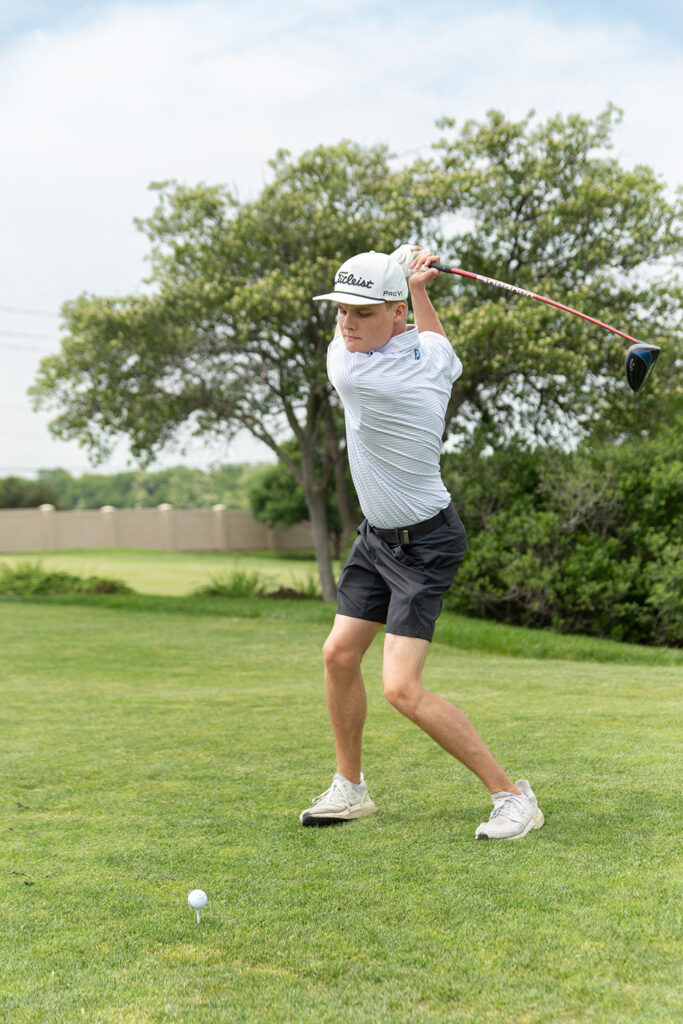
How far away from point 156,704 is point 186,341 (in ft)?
37.6

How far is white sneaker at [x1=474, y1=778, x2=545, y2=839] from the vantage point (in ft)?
11.4

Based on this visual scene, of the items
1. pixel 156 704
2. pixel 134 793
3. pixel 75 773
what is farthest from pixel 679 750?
pixel 156 704

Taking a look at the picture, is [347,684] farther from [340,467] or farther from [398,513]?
[340,467]

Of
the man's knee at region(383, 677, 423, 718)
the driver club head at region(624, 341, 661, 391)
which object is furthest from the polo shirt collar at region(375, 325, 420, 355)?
the driver club head at region(624, 341, 661, 391)

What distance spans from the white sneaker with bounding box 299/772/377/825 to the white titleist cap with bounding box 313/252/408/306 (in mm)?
1880

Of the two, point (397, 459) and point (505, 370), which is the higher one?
point (505, 370)

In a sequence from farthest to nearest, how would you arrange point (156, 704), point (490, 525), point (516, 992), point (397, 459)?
point (490, 525), point (156, 704), point (397, 459), point (516, 992)

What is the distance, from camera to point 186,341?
1731 cm

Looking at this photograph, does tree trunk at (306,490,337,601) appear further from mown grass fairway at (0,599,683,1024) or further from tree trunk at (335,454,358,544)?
mown grass fairway at (0,599,683,1024)

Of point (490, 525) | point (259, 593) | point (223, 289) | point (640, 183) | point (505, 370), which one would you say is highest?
point (640, 183)

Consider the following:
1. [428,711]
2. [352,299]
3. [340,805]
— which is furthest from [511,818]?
[352,299]

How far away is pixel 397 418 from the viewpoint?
3629 mm

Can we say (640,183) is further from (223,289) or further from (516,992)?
(516,992)

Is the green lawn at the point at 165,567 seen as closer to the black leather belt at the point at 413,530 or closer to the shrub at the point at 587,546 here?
the shrub at the point at 587,546
